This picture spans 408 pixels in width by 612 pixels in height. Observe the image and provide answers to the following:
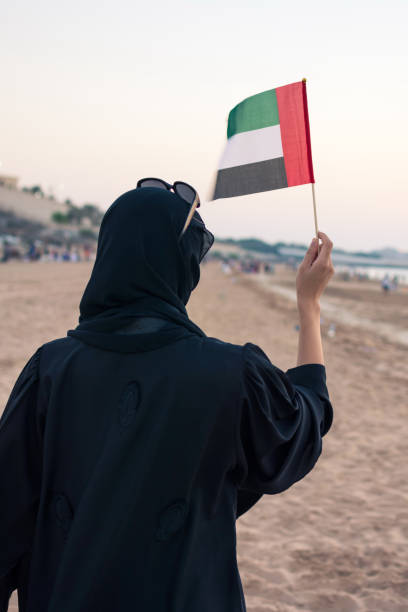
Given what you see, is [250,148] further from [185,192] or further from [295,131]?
[185,192]

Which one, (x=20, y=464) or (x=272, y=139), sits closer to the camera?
(x=20, y=464)

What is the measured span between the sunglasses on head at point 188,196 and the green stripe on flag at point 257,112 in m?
0.56

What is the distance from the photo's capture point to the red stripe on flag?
1.84m

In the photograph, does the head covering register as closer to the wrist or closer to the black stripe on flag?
the wrist

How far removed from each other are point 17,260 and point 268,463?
4467 cm

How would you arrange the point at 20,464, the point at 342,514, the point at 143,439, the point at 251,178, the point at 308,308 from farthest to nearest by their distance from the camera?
the point at 342,514 → the point at 251,178 → the point at 308,308 → the point at 20,464 → the point at 143,439

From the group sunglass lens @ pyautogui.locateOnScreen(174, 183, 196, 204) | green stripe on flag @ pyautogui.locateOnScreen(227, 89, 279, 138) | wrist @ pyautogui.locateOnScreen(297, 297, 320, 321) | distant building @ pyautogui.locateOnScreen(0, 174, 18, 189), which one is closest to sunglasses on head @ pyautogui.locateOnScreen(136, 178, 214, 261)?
sunglass lens @ pyautogui.locateOnScreen(174, 183, 196, 204)

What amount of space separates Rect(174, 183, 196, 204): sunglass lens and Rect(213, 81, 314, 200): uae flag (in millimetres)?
481

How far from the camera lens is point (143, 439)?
1130mm

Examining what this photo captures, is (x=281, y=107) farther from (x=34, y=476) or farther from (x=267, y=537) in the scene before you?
(x=267, y=537)

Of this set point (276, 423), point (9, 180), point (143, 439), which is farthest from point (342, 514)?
point (9, 180)

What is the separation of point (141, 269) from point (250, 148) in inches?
31.4

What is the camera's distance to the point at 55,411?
4.03ft

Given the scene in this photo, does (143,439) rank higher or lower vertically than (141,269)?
lower
